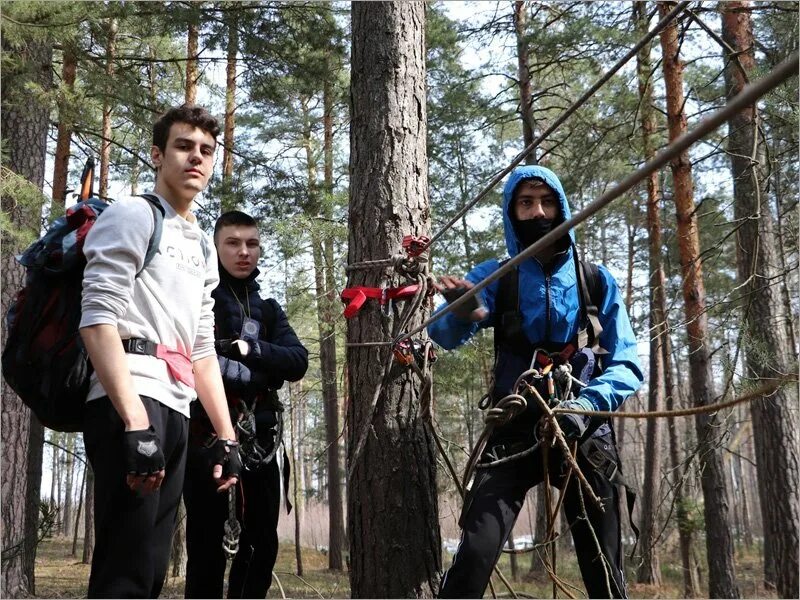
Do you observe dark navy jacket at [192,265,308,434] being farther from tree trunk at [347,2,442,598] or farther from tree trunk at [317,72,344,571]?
tree trunk at [317,72,344,571]

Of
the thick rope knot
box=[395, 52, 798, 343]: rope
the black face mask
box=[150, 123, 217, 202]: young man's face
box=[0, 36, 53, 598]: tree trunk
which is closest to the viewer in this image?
box=[395, 52, 798, 343]: rope

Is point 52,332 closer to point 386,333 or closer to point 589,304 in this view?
point 386,333

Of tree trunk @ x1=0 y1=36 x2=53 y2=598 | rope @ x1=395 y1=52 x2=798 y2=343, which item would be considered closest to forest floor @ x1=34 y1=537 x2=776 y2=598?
tree trunk @ x1=0 y1=36 x2=53 y2=598

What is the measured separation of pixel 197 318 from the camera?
101 inches

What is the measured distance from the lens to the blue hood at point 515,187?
313cm

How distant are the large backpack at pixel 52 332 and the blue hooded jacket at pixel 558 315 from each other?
1.32 m

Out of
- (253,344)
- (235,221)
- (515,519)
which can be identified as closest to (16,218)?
(235,221)

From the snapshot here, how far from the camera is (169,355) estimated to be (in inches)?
92.9

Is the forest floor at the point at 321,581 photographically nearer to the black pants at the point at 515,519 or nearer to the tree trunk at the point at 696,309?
the tree trunk at the point at 696,309

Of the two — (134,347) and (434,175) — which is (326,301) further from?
(134,347)

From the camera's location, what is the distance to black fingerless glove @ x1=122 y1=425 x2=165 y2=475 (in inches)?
81.7

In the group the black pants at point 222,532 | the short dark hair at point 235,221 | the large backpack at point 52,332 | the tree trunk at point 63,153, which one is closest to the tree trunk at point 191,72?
the tree trunk at point 63,153

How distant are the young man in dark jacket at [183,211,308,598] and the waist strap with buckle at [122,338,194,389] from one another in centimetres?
95

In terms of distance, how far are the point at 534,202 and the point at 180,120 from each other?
1.40m
